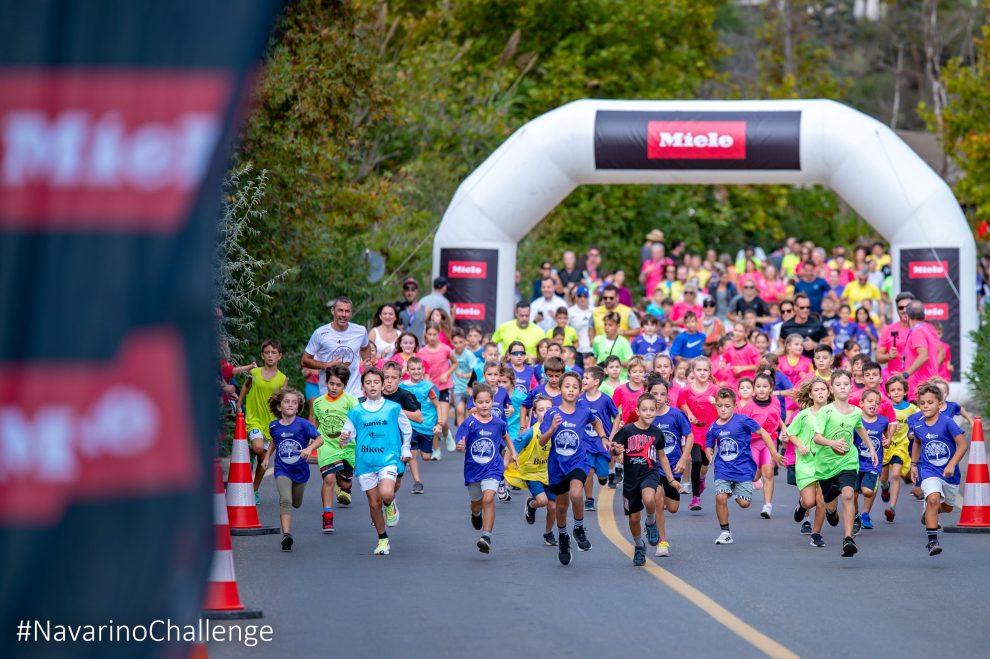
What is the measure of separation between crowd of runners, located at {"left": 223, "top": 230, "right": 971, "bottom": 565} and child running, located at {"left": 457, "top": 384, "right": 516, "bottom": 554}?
13mm

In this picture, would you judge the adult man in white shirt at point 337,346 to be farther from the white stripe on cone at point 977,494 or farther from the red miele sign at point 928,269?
the red miele sign at point 928,269

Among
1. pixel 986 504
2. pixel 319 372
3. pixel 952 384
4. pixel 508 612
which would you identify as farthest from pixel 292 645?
pixel 952 384

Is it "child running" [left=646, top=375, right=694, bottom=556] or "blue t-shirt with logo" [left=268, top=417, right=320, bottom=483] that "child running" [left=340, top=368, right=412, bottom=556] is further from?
"child running" [left=646, top=375, right=694, bottom=556]

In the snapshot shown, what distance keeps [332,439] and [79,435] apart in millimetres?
10259

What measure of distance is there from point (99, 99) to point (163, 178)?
0.24 metres

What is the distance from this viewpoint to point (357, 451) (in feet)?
42.8

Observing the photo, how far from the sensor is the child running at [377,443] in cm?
1278

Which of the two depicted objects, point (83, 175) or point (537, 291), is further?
point (537, 291)

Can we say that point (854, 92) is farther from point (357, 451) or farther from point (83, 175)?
point (83, 175)

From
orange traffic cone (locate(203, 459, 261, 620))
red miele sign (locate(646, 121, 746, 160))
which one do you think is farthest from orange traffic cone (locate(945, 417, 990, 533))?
red miele sign (locate(646, 121, 746, 160))

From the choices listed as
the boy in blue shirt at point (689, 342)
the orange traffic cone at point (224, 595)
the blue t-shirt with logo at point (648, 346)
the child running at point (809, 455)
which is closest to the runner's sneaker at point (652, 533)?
the child running at point (809, 455)

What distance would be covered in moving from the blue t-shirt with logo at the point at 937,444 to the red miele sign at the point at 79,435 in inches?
415

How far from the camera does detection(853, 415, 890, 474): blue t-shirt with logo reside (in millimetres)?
13961

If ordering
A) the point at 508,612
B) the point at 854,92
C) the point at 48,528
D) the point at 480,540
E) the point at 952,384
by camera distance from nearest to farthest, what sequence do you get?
1. the point at 48,528
2. the point at 508,612
3. the point at 480,540
4. the point at 952,384
5. the point at 854,92
